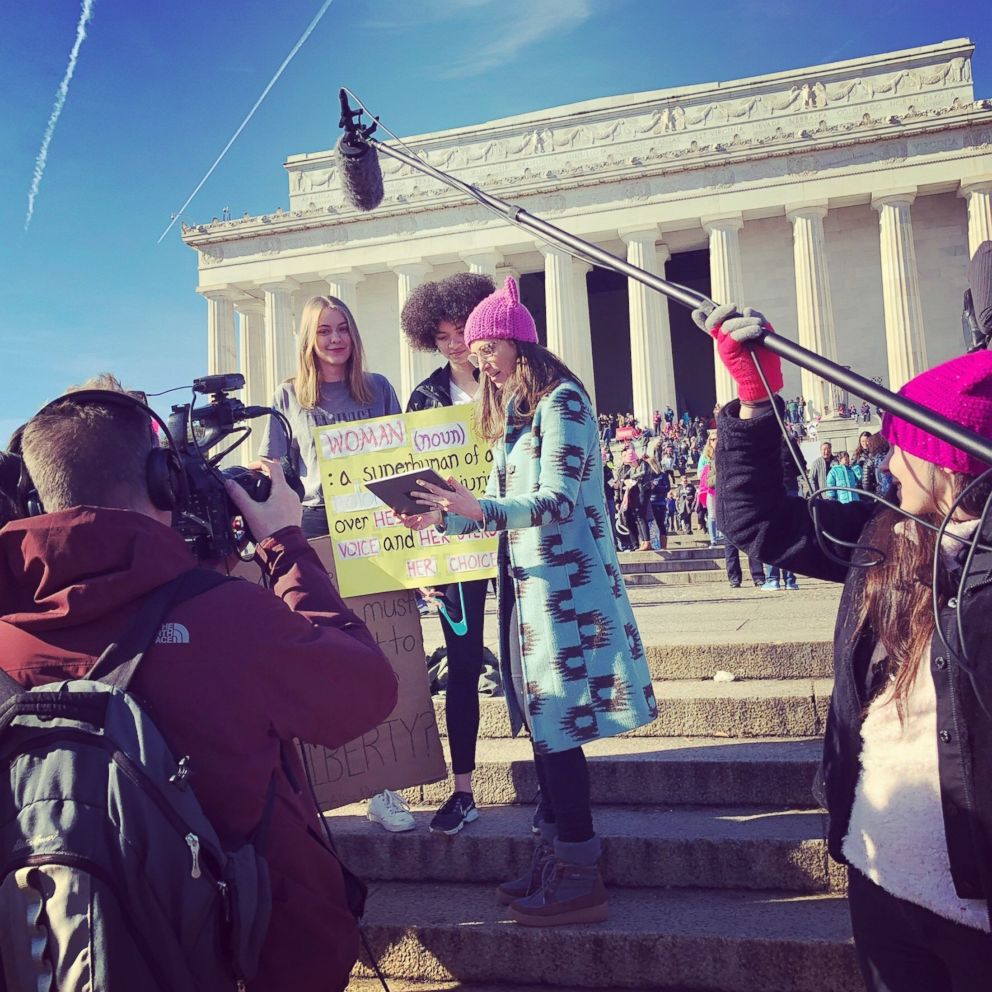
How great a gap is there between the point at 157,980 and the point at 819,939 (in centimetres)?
195

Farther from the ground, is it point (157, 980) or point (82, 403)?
point (82, 403)

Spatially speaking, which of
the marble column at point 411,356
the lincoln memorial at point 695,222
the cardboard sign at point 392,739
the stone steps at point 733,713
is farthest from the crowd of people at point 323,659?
the marble column at point 411,356

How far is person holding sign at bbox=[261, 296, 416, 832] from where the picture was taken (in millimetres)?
3812

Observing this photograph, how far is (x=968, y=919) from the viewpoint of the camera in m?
1.71

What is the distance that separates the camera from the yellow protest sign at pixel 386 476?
12.0ft

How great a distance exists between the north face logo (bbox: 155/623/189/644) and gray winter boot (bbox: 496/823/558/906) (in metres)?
1.71

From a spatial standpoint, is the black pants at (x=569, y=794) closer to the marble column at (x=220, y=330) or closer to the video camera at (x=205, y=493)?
the video camera at (x=205, y=493)

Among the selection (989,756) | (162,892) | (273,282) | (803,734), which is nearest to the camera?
(162,892)

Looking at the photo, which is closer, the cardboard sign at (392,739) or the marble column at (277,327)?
the cardboard sign at (392,739)

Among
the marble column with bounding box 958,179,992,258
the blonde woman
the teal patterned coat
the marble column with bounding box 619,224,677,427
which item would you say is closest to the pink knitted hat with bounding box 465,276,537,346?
the teal patterned coat

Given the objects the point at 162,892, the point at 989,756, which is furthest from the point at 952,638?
the point at 162,892

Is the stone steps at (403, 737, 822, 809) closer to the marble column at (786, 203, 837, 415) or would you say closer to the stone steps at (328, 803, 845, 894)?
the stone steps at (328, 803, 845, 894)

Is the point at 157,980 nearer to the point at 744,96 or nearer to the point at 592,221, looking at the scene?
the point at 592,221

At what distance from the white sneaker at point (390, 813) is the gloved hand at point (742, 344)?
2277mm
